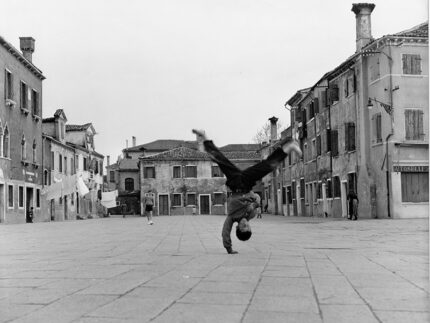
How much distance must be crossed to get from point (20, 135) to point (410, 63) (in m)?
21.9

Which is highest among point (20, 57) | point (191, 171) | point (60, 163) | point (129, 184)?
point (20, 57)

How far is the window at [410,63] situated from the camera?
88.1ft

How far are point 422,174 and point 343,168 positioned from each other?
19.0 feet

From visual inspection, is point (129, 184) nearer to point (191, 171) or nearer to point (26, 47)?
point (191, 171)

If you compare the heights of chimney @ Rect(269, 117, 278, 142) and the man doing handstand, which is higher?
A: chimney @ Rect(269, 117, 278, 142)

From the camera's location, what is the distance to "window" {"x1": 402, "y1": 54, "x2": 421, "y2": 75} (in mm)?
26855

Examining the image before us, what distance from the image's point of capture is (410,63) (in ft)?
88.2

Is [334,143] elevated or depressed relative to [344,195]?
elevated

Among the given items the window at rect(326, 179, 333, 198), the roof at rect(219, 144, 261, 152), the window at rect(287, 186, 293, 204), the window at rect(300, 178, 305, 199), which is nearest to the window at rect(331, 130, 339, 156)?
the window at rect(326, 179, 333, 198)

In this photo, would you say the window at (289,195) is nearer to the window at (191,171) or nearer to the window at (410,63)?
the window at (191,171)

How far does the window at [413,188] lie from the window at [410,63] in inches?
182

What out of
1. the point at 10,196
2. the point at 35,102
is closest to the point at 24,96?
the point at 35,102

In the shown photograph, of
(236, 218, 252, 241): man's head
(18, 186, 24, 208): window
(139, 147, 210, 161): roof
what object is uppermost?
(139, 147, 210, 161): roof

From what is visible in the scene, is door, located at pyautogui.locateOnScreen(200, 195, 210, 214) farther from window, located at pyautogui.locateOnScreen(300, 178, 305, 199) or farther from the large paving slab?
the large paving slab
